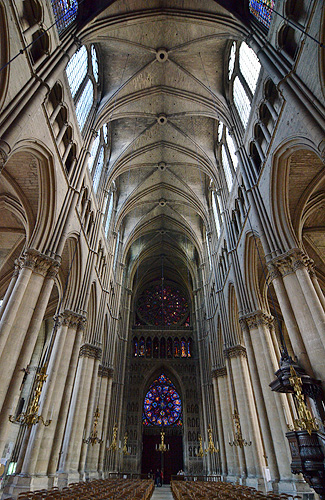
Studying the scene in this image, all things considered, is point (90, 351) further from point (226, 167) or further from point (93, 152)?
point (226, 167)

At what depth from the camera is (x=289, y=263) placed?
9.73 metres

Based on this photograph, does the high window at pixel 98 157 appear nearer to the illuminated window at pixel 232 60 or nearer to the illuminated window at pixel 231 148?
the illuminated window at pixel 231 148

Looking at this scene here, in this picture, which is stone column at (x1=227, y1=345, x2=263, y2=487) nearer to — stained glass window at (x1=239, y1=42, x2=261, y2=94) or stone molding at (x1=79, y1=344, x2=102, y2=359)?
stone molding at (x1=79, y1=344, x2=102, y2=359)

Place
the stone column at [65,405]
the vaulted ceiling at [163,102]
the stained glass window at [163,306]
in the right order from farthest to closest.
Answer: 1. the stained glass window at [163,306]
2. the vaulted ceiling at [163,102]
3. the stone column at [65,405]

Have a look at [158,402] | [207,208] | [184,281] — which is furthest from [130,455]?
[207,208]

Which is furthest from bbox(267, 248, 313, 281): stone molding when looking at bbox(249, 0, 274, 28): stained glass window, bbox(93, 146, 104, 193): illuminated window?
bbox(93, 146, 104, 193): illuminated window

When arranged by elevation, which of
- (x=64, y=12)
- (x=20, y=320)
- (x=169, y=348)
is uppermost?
(x=64, y=12)

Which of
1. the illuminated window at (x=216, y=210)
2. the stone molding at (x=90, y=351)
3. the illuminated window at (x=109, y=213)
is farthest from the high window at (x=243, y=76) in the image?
the stone molding at (x=90, y=351)

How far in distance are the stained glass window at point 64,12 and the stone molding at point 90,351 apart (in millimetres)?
14087

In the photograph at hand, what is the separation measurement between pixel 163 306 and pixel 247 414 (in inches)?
729

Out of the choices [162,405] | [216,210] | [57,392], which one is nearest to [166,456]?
[162,405]

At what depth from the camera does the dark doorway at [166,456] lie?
85.5ft

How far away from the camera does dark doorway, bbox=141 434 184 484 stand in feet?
85.5

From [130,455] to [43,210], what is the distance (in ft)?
69.3
